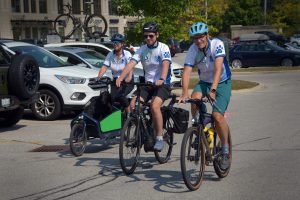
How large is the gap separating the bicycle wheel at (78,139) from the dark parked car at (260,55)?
23.7 meters

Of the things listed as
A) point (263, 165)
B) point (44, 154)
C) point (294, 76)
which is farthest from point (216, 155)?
point (294, 76)

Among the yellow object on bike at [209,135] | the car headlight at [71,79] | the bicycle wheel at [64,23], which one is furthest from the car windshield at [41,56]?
the bicycle wheel at [64,23]

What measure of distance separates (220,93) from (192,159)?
89 cm

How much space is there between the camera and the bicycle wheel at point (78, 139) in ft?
30.5

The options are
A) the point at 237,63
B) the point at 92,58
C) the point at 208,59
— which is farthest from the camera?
the point at 237,63

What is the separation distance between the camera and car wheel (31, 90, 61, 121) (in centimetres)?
1332

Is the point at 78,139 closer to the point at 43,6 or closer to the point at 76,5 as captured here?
the point at 43,6

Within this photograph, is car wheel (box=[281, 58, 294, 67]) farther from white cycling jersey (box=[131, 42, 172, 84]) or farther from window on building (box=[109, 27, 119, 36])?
window on building (box=[109, 27, 119, 36])

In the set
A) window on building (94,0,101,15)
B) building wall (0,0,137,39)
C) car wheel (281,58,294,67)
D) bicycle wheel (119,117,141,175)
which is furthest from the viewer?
window on building (94,0,101,15)

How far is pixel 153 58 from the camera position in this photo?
328 inches

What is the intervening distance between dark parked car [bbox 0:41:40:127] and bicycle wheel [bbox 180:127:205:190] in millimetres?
5476

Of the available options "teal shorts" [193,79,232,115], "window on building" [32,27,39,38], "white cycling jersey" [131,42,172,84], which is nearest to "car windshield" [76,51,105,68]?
"white cycling jersey" [131,42,172,84]

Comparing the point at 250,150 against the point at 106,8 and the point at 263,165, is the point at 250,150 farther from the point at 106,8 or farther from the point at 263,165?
the point at 106,8

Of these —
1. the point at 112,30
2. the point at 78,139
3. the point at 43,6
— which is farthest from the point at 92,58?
the point at 112,30
